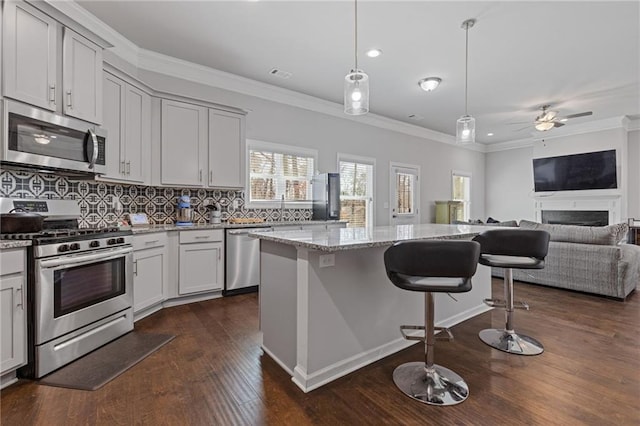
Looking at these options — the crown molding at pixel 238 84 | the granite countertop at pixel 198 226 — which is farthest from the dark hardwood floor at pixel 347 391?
the crown molding at pixel 238 84

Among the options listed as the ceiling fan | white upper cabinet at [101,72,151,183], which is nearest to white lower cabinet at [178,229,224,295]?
white upper cabinet at [101,72,151,183]

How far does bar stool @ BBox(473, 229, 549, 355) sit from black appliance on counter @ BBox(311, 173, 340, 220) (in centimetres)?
266

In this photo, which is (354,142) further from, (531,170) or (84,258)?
(531,170)

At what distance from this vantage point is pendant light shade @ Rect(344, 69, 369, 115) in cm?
251

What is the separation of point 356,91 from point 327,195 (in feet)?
7.94

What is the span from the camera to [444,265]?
167 centimetres

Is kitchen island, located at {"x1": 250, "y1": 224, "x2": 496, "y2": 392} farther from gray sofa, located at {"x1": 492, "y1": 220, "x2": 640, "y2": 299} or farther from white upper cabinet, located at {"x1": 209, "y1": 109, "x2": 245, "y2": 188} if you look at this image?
gray sofa, located at {"x1": 492, "y1": 220, "x2": 640, "y2": 299}

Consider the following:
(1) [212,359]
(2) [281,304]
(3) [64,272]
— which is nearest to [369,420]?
(2) [281,304]

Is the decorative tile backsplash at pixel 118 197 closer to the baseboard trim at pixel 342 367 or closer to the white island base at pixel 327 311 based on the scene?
the white island base at pixel 327 311

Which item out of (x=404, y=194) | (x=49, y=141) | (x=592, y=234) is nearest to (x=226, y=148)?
(x=49, y=141)

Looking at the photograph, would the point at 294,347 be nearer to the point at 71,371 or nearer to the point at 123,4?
the point at 71,371

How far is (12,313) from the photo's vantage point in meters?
1.89

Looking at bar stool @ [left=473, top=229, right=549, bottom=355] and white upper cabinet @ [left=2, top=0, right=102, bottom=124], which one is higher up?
white upper cabinet @ [left=2, top=0, right=102, bottom=124]

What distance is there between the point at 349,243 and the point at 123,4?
3109 mm
